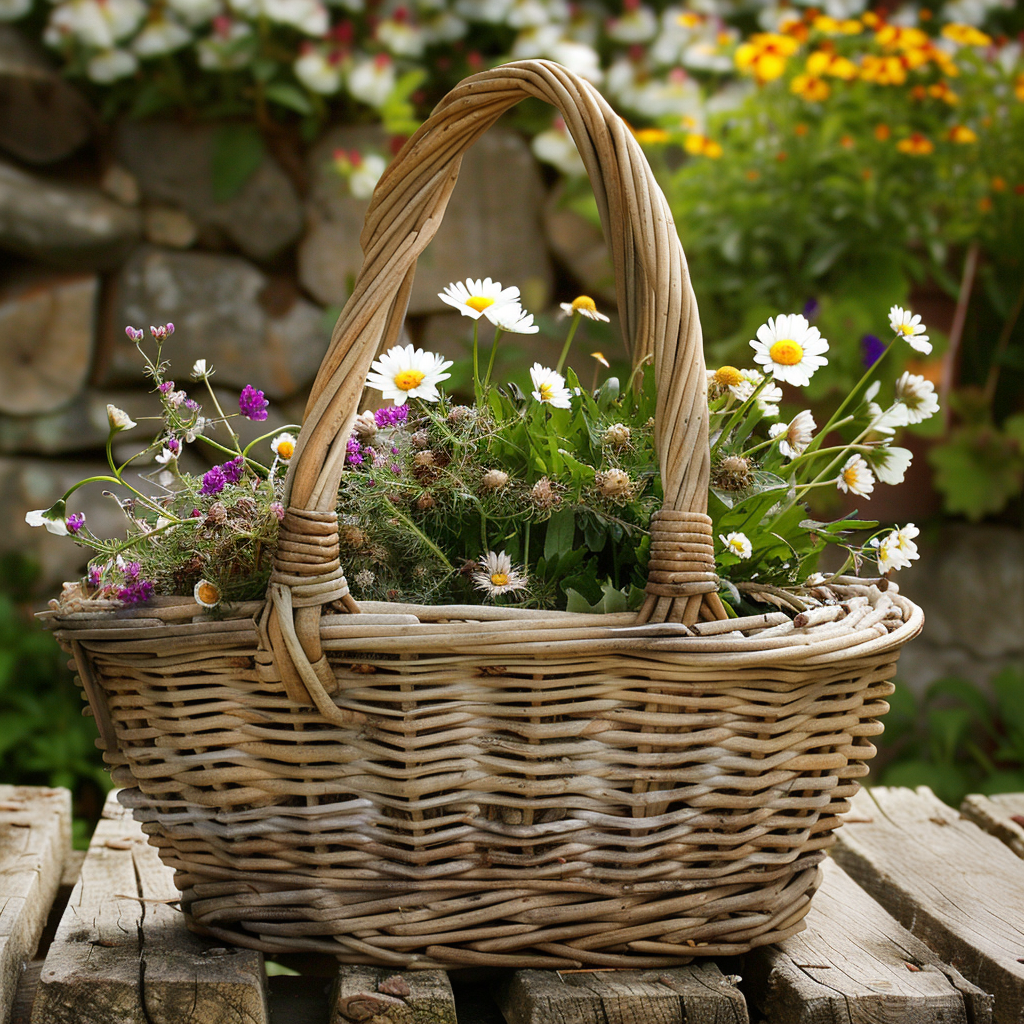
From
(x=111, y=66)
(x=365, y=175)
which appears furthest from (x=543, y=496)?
(x=111, y=66)

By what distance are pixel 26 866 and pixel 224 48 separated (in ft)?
6.05

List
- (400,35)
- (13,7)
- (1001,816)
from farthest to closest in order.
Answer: (400,35) < (13,7) < (1001,816)

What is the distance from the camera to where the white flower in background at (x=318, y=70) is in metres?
2.20

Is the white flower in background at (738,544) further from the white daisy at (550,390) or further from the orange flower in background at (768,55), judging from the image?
the orange flower in background at (768,55)

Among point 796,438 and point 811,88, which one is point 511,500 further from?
point 811,88

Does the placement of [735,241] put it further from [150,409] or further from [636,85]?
[150,409]

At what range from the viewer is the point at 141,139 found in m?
2.25

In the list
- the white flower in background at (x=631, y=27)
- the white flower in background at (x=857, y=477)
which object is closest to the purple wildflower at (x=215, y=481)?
the white flower in background at (x=857, y=477)

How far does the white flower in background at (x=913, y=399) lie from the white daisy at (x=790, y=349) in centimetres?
8

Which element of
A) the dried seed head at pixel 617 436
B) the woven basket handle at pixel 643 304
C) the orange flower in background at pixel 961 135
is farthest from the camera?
the orange flower in background at pixel 961 135

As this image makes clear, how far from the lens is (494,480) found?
82 centimetres

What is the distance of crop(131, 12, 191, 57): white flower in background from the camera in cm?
216

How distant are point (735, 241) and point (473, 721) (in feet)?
5.31

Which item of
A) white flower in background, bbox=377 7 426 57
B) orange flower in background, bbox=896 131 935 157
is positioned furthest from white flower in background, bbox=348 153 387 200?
orange flower in background, bbox=896 131 935 157
